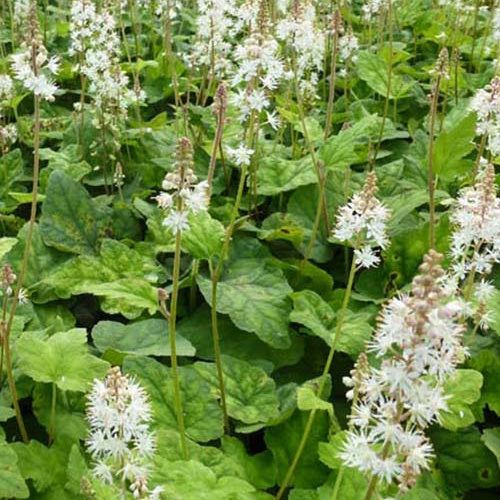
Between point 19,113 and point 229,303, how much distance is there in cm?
312

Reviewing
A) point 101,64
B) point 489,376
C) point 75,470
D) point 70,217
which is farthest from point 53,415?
point 101,64

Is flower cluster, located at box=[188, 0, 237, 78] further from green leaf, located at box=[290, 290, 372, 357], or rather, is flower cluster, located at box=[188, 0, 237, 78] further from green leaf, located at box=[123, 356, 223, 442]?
green leaf, located at box=[123, 356, 223, 442]

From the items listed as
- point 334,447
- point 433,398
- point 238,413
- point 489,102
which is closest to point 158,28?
point 489,102

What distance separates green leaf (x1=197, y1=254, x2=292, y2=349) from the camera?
336 centimetres

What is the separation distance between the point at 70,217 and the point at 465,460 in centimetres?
231

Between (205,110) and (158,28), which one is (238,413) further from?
(158,28)

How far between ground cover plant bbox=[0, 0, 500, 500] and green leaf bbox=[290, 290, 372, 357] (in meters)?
0.01

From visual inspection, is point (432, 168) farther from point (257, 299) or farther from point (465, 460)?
point (465, 460)

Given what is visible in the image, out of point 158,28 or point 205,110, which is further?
point 158,28

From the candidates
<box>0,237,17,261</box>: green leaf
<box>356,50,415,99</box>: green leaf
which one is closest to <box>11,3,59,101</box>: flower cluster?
<box>0,237,17,261</box>: green leaf

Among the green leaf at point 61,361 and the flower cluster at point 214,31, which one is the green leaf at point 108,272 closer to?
the green leaf at point 61,361

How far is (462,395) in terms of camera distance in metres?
2.74

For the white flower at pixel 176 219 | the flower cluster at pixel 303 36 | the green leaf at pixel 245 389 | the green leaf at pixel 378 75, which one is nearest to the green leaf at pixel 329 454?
the green leaf at pixel 245 389

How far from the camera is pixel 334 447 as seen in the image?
2.50 metres
